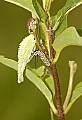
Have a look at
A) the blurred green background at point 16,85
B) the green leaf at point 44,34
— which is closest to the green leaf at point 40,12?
the green leaf at point 44,34

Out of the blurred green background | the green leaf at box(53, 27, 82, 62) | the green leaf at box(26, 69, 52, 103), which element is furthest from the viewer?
the blurred green background

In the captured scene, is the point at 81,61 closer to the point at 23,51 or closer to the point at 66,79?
the point at 66,79

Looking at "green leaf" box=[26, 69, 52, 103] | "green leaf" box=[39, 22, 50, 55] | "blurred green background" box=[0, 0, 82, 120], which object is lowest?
"blurred green background" box=[0, 0, 82, 120]

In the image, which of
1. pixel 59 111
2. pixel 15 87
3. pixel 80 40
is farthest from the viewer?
pixel 15 87

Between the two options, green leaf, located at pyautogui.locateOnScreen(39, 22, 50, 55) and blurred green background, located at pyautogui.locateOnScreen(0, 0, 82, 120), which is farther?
blurred green background, located at pyautogui.locateOnScreen(0, 0, 82, 120)

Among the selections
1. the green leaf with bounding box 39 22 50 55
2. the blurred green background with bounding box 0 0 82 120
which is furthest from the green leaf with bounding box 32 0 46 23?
the blurred green background with bounding box 0 0 82 120

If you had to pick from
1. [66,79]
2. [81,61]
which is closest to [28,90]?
[66,79]

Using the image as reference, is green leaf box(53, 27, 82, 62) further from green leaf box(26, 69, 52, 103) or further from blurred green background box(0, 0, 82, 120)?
blurred green background box(0, 0, 82, 120)

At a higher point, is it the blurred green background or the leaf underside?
the leaf underside

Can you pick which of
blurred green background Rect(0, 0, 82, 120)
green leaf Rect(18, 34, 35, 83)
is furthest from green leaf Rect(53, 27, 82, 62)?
blurred green background Rect(0, 0, 82, 120)

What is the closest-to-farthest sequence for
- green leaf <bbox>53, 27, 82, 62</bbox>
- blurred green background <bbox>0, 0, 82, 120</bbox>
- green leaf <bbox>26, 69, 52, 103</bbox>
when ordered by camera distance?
green leaf <bbox>53, 27, 82, 62</bbox>
green leaf <bbox>26, 69, 52, 103</bbox>
blurred green background <bbox>0, 0, 82, 120</bbox>

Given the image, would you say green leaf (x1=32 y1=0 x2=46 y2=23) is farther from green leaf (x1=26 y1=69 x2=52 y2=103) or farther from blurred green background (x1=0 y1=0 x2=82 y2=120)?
blurred green background (x1=0 y1=0 x2=82 y2=120)
